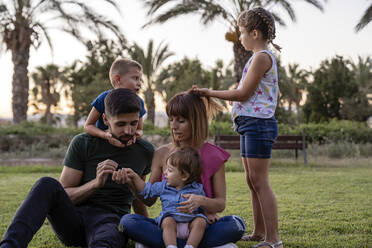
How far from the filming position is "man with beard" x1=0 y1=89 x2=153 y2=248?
2.50m

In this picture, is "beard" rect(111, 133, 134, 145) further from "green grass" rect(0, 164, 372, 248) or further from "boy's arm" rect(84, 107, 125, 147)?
"green grass" rect(0, 164, 372, 248)

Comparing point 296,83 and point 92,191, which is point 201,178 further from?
point 296,83

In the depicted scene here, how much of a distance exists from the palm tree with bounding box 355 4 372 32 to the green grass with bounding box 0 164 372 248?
7.77m

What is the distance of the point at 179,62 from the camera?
37531 mm

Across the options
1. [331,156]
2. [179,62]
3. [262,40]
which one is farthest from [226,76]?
[262,40]

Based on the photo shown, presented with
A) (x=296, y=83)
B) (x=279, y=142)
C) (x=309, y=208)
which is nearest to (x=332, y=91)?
(x=296, y=83)

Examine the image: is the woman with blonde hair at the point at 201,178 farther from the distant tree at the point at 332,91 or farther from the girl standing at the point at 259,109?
the distant tree at the point at 332,91

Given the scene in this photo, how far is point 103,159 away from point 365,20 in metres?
13.6

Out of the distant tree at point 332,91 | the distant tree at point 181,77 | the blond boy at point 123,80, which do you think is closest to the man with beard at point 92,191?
the blond boy at point 123,80

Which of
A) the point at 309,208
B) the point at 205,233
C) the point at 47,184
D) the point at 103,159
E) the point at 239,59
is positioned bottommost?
the point at 309,208

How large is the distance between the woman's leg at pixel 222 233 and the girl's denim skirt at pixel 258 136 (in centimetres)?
66

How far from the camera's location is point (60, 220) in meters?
2.71

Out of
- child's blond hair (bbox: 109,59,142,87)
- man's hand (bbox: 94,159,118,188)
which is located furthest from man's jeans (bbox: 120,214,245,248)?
child's blond hair (bbox: 109,59,142,87)

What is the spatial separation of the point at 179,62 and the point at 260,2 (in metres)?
24.1
